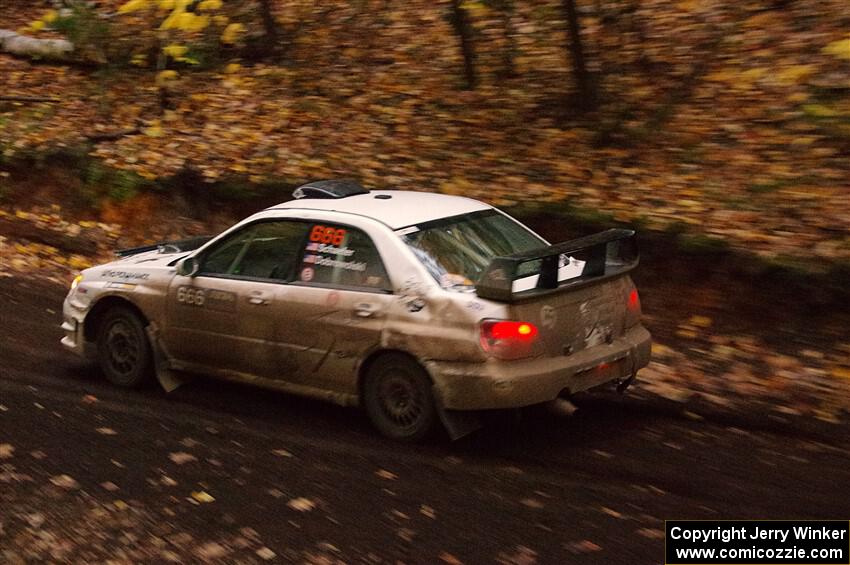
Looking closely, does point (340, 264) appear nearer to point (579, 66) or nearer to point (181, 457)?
point (181, 457)

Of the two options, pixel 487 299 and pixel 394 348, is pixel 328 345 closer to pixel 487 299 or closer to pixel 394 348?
pixel 394 348

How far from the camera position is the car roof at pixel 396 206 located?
293 inches

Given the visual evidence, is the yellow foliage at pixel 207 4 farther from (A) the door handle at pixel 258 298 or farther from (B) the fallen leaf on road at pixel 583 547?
(B) the fallen leaf on road at pixel 583 547

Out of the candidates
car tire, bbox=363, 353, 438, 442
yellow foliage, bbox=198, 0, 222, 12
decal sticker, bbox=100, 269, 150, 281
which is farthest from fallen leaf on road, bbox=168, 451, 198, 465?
yellow foliage, bbox=198, 0, 222, 12

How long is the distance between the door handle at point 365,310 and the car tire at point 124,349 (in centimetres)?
227

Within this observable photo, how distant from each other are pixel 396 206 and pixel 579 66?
5763mm

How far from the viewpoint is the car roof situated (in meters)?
7.43

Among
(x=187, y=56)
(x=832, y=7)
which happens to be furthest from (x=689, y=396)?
(x=187, y=56)

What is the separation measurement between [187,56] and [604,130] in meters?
7.72

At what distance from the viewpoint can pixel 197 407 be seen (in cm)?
820

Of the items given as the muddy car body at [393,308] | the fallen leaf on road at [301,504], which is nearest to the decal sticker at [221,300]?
the muddy car body at [393,308]

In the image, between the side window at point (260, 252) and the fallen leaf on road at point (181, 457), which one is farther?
the side window at point (260, 252)

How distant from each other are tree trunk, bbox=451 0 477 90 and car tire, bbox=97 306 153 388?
6863mm

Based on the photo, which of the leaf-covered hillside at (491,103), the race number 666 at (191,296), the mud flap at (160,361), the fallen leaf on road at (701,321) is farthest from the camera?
the leaf-covered hillside at (491,103)
